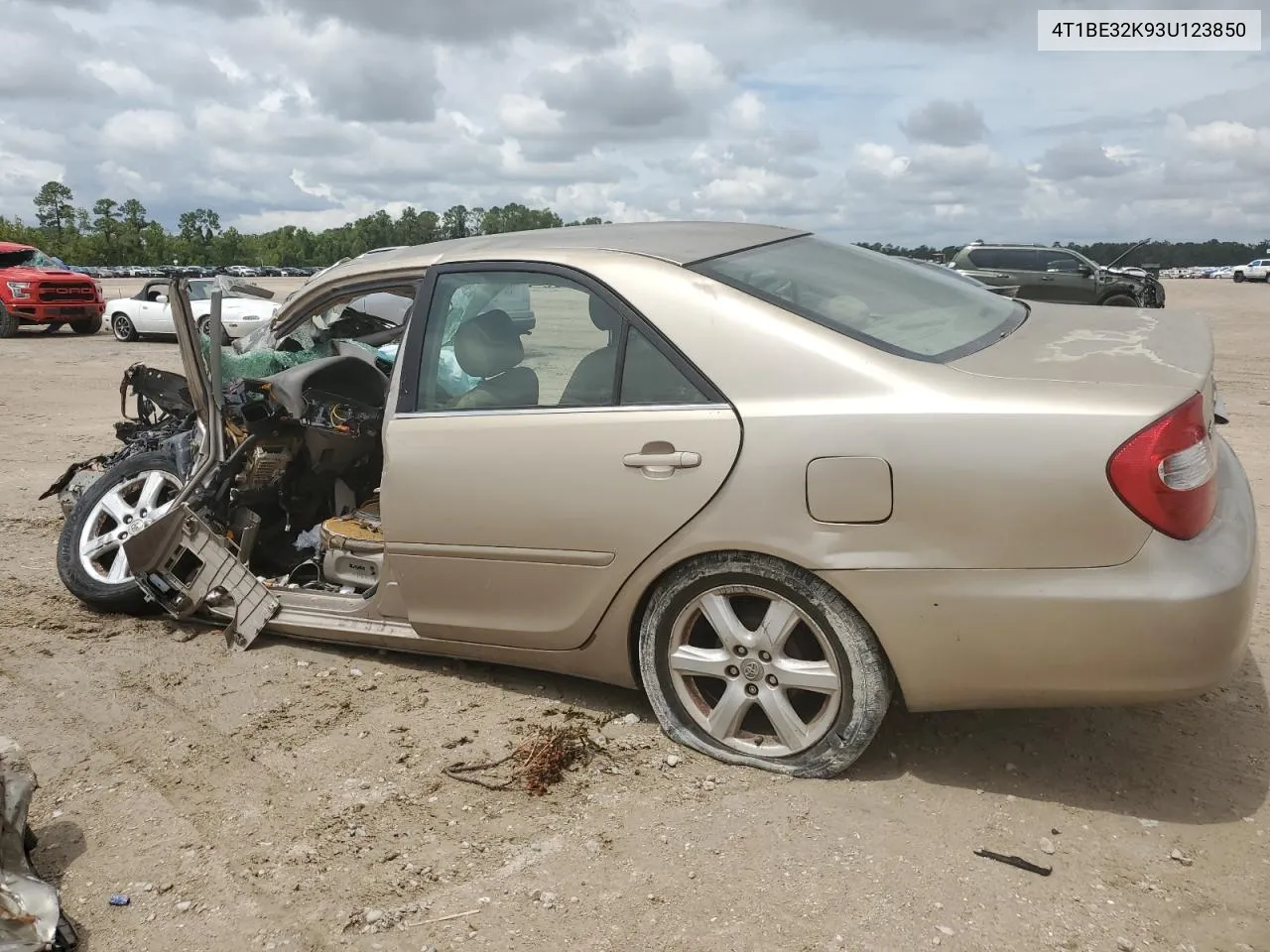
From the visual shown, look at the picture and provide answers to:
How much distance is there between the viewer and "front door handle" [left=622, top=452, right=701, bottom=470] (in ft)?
10.4

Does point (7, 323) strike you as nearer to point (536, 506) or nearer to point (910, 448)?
point (536, 506)

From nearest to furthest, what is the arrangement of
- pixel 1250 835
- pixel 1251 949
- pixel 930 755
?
pixel 1251 949 < pixel 1250 835 < pixel 930 755

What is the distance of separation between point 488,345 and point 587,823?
1642mm

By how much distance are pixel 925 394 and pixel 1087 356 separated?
0.63 metres

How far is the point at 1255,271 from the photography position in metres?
54.5

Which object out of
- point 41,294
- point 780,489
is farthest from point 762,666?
point 41,294

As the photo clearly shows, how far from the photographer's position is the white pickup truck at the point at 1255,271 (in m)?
53.8

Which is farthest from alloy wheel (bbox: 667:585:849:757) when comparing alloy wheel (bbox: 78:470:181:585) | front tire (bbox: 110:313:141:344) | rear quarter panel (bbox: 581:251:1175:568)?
front tire (bbox: 110:313:141:344)

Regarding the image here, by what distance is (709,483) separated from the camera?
3131 mm

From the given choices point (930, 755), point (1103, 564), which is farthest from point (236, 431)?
point (1103, 564)

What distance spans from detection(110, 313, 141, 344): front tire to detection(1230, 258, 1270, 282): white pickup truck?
53.1 meters

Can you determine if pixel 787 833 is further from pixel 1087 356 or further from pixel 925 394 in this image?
pixel 1087 356

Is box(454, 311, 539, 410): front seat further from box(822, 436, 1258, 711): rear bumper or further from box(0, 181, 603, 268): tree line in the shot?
box(0, 181, 603, 268): tree line

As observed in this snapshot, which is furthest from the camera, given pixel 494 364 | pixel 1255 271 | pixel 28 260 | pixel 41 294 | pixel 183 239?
pixel 183 239
